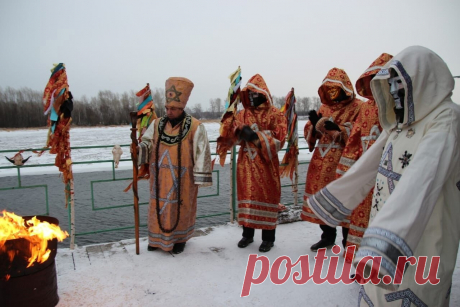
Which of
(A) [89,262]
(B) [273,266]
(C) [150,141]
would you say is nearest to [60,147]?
(C) [150,141]

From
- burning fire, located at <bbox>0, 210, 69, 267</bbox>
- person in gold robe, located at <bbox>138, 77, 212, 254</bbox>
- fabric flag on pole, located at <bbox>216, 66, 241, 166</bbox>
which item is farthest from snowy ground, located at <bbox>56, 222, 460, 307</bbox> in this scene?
fabric flag on pole, located at <bbox>216, 66, 241, 166</bbox>

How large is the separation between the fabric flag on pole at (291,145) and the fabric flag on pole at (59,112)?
115 inches

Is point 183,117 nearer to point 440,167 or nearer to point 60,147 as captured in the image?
point 60,147

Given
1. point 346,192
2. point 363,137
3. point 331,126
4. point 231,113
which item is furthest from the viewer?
point 231,113

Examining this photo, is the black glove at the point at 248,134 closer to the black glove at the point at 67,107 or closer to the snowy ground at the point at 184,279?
the snowy ground at the point at 184,279

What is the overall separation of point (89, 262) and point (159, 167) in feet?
4.21

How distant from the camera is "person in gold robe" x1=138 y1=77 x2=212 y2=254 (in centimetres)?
396

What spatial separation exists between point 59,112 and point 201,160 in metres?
1.68

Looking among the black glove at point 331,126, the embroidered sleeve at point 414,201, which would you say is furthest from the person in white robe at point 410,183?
the black glove at point 331,126

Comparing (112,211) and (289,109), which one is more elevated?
(289,109)

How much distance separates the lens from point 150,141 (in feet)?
13.5

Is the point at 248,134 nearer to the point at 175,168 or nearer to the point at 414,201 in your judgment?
the point at 175,168

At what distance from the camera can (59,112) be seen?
384 centimetres

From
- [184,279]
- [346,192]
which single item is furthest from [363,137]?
[184,279]
